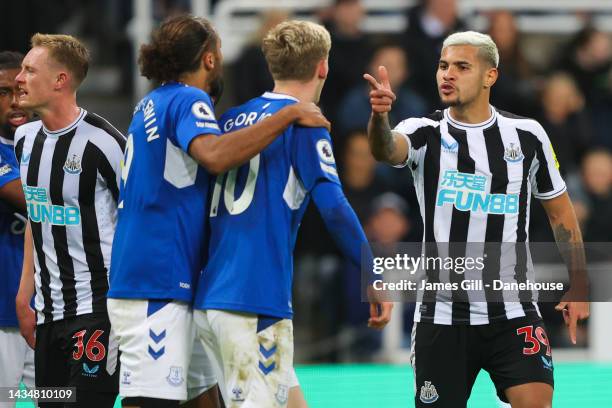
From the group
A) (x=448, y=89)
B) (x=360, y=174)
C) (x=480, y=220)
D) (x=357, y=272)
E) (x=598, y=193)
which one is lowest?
(x=357, y=272)

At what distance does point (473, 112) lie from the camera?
603cm

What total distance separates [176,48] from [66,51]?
915 millimetres

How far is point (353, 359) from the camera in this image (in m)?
11.0

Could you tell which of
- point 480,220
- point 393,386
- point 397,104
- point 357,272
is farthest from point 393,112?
point 480,220

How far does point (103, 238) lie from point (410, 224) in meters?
5.12

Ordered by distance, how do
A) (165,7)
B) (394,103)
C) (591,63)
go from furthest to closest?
(165,7), (591,63), (394,103)

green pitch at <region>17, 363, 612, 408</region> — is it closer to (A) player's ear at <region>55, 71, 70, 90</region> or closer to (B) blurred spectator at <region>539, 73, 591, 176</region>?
(B) blurred spectator at <region>539, 73, 591, 176</region>

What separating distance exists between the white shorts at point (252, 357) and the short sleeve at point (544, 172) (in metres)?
1.72

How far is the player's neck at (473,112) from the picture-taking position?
6.02 metres

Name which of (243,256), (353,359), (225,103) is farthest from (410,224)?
(243,256)

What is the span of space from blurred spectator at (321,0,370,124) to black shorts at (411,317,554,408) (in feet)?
17.7

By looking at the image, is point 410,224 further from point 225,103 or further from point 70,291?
point 70,291

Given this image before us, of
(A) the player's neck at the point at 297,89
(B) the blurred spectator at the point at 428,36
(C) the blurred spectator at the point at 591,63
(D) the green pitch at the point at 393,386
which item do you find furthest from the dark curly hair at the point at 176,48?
(C) the blurred spectator at the point at 591,63

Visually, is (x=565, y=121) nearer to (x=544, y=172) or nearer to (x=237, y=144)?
(x=544, y=172)
